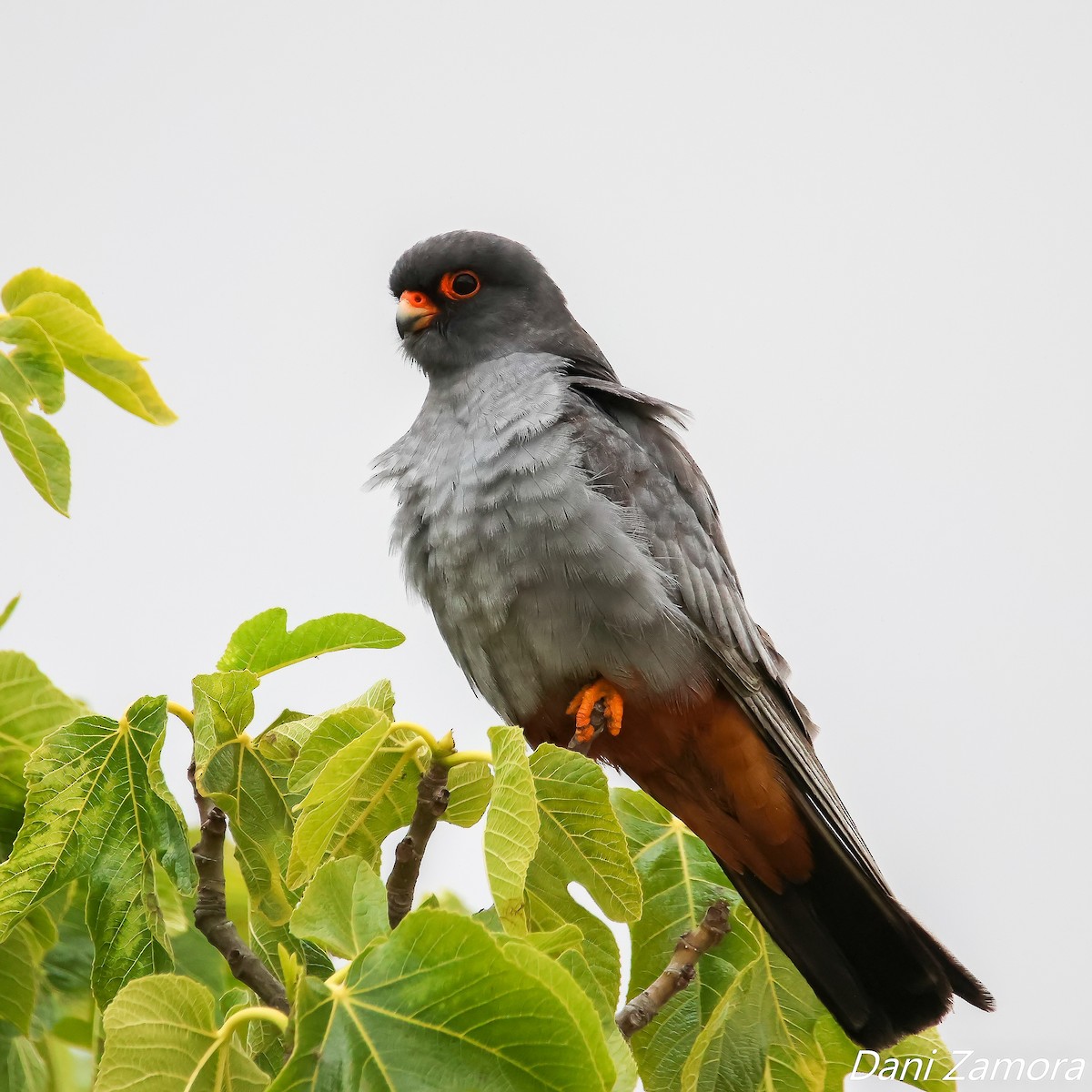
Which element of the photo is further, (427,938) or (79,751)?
(79,751)

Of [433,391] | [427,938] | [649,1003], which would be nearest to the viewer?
[427,938]

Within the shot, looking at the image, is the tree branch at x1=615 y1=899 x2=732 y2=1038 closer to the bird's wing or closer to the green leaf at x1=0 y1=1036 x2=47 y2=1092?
the bird's wing

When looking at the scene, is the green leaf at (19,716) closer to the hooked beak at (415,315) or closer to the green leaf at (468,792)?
the green leaf at (468,792)

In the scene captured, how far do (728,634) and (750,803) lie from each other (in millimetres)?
450

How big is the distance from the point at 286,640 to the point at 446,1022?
0.99 meters

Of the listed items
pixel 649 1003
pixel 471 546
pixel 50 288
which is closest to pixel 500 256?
pixel 471 546

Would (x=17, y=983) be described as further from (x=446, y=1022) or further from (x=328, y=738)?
(x=446, y=1022)

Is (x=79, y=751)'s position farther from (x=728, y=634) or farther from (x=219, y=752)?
(x=728, y=634)

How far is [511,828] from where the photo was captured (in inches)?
78.7

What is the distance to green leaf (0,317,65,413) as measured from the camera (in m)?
2.49

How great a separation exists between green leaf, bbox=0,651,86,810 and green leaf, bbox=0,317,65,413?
0.52 meters

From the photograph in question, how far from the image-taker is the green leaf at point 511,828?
6.38ft

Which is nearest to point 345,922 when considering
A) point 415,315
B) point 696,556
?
point 696,556

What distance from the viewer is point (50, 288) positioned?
255 centimetres
